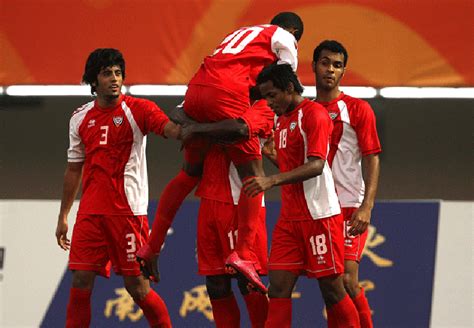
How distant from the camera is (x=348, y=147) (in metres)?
7.72

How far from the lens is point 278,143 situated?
716 centimetres

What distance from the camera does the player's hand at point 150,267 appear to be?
761cm

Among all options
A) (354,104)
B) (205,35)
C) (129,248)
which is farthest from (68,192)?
(205,35)

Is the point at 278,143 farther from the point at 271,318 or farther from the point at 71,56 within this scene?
the point at 71,56

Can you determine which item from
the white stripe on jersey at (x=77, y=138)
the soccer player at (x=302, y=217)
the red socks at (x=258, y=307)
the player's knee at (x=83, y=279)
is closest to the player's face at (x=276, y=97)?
the soccer player at (x=302, y=217)

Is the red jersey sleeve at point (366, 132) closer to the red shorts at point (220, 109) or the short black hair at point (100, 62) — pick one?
the red shorts at point (220, 109)

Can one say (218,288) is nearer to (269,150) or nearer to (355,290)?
(355,290)

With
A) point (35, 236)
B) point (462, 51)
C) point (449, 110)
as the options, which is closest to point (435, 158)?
point (449, 110)

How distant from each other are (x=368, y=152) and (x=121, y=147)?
1.53 meters

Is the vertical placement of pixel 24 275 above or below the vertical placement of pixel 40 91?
below

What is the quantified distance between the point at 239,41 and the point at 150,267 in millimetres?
1485

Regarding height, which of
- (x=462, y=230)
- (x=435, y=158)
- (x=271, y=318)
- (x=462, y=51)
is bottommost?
(x=271, y=318)

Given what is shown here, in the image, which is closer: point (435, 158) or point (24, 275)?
point (24, 275)

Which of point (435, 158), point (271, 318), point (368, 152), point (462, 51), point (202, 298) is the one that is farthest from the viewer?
point (435, 158)
